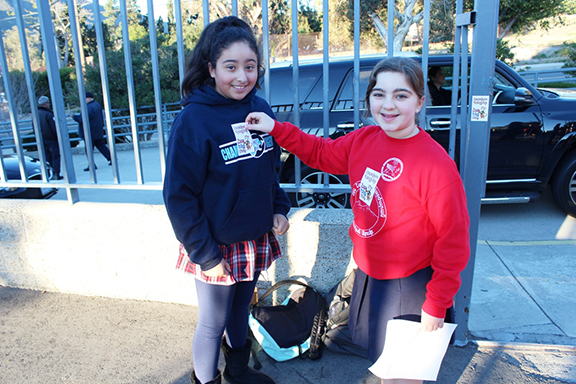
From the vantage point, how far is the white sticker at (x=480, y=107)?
2184mm

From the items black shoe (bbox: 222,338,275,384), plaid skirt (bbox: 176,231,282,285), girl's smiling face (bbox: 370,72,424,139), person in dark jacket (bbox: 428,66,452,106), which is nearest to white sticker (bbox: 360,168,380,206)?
girl's smiling face (bbox: 370,72,424,139)

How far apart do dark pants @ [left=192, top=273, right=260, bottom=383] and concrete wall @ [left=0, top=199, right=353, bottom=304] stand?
0.75 m

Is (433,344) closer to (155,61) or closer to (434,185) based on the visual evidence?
(434,185)

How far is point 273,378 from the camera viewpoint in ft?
7.74

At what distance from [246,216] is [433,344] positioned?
922 millimetres

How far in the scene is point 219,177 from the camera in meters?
1.73

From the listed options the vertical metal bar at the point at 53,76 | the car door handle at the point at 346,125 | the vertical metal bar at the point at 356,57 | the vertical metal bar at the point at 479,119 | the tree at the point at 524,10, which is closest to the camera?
the vertical metal bar at the point at 479,119

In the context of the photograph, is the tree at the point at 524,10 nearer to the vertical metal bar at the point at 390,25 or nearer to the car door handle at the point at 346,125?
the car door handle at the point at 346,125

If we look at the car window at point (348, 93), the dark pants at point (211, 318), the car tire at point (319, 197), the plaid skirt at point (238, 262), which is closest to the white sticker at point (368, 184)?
the plaid skirt at point (238, 262)

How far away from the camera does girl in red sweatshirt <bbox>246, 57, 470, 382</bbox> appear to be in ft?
4.94

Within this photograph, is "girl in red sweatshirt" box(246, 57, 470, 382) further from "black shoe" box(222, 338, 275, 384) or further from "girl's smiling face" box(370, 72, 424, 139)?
"black shoe" box(222, 338, 275, 384)

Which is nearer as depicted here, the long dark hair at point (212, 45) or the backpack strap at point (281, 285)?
the long dark hair at point (212, 45)

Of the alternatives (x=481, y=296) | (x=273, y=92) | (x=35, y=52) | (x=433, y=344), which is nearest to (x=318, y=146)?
(x=433, y=344)

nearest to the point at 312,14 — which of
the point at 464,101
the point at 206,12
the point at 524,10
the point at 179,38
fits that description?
the point at 206,12
